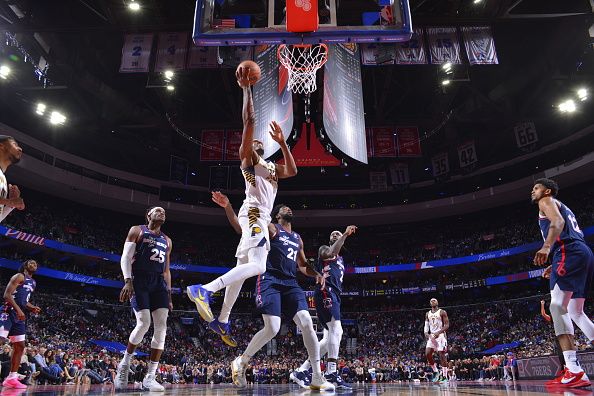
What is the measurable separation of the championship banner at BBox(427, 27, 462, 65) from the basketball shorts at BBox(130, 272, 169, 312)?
12581 mm

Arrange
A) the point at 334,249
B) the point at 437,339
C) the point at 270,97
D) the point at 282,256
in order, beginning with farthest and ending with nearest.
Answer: the point at 270,97
the point at 437,339
the point at 334,249
the point at 282,256

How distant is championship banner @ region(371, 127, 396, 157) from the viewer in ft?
72.8

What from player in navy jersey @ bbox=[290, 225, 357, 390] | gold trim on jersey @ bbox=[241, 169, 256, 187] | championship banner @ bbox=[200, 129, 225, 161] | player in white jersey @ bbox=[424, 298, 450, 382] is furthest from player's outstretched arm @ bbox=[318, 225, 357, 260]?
championship banner @ bbox=[200, 129, 225, 161]

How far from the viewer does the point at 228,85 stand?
2034 centimetres

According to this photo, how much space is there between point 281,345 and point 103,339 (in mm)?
11767

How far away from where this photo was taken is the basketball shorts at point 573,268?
5016 mm

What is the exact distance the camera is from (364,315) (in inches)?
1421

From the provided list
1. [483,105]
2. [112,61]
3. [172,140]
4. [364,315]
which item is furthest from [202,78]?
[364,315]

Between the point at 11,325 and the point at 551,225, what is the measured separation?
27.3 feet

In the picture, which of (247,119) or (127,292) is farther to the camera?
(127,292)

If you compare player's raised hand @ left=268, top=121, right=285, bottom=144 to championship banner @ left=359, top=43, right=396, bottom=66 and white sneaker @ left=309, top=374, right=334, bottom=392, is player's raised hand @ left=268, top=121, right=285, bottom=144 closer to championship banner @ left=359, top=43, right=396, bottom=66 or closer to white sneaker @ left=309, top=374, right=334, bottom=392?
white sneaker @ left=309, top=374, right=334, bottom=392

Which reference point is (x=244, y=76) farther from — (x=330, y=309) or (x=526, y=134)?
(x=526, y=134)

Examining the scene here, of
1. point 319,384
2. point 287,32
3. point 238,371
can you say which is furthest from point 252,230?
point 287,32

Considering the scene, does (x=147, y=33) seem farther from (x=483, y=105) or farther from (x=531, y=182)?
(x=531, y=182)
